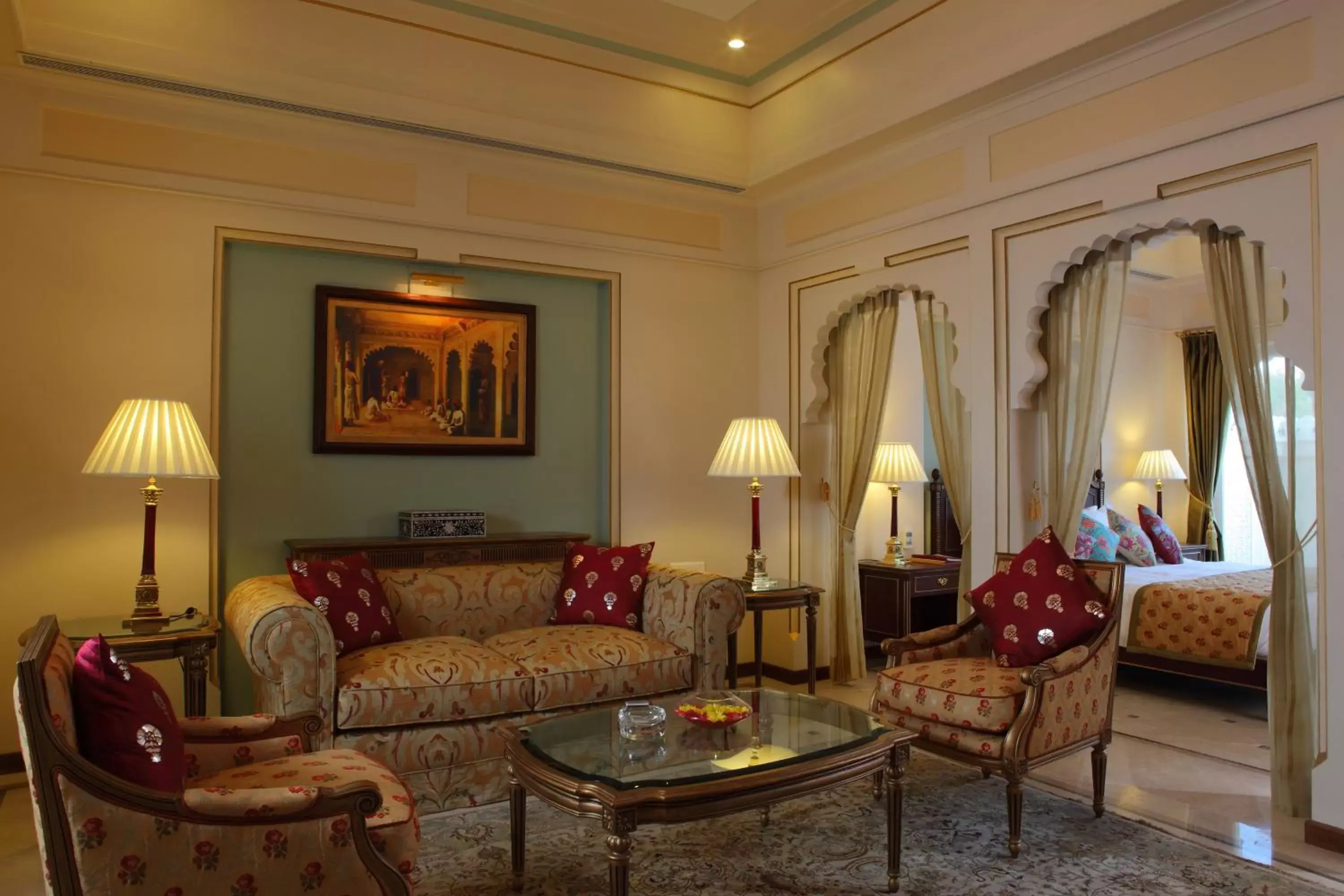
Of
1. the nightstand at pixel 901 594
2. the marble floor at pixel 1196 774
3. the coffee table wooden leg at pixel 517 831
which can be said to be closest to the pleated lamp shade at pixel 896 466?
the nightstand at pixel 901 594

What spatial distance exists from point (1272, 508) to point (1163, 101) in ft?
5.01

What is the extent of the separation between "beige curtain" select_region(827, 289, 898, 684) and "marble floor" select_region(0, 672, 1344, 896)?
0.32m

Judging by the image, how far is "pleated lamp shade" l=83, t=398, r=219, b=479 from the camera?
10.6ft

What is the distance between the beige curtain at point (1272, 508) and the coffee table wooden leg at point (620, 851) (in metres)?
2.40

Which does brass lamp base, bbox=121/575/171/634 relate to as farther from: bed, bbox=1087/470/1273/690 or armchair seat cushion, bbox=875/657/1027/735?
bed, bbox=1087/470/1273/690

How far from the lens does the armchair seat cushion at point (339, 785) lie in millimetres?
1980

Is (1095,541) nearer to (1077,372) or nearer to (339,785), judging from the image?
(1077,372)

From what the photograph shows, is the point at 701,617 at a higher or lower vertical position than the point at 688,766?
higher

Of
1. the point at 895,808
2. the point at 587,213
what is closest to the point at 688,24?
the point at 587,213

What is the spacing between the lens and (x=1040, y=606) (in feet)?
10.9

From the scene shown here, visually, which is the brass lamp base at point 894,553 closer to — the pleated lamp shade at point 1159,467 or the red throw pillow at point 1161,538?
the red throw pillow at point 1161,538

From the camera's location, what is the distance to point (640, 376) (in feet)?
16.8

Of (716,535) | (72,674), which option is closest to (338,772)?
(72,674)

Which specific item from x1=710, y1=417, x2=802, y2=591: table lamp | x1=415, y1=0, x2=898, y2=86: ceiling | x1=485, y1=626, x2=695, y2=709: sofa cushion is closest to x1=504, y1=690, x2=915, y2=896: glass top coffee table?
x1=485, y1=626, x2=695, y2=709: sofa cushion
